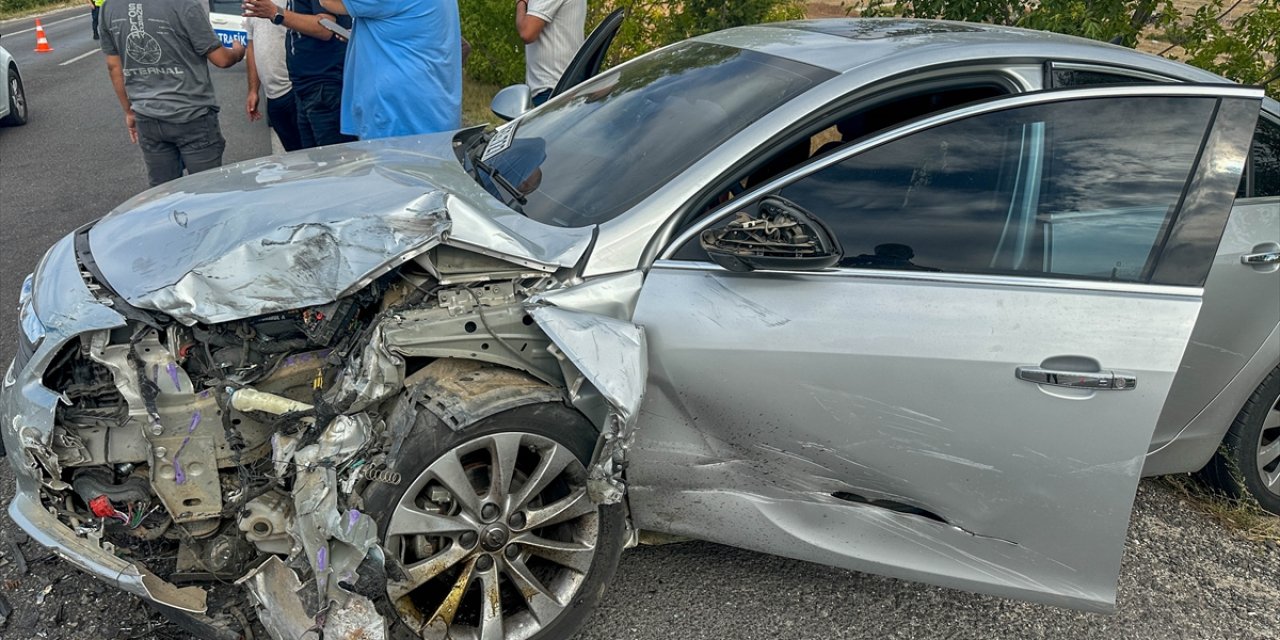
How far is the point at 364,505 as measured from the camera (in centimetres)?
241

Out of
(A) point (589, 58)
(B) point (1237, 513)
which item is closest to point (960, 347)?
(B) point (1237, 513)

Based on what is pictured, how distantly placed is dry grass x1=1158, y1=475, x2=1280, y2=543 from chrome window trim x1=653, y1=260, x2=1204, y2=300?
1431 mm

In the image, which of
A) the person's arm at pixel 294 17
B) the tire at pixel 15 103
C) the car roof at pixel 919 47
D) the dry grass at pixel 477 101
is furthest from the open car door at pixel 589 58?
the tire at pixel 15 103

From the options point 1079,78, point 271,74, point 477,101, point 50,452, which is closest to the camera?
Answer: point 50,452

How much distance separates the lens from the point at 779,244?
245 centimetres

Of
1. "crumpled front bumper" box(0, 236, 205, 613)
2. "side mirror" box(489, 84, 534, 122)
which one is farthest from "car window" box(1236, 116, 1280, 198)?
"crumpled front bumper" box(0, 236, 205, 613)

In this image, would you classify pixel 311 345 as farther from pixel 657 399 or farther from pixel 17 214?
pixel 17 214

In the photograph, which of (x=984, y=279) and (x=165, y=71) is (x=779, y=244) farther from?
(x=165, y=71)

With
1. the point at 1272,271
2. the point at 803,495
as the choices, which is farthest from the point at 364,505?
the point at 1272,271

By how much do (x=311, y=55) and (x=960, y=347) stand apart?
4.38 m

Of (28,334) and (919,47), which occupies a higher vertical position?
(919,47)

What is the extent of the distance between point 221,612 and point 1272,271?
10.9 ft

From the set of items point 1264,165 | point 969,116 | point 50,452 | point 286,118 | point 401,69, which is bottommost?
point 286,118

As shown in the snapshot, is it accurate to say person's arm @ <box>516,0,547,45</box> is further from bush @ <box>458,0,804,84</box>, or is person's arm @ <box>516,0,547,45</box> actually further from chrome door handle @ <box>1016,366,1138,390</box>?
chrome door handle @ <box>1016,366,1138,390</box>
